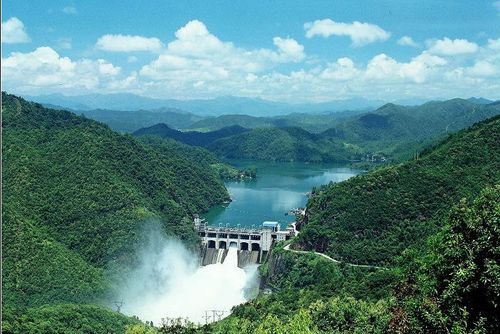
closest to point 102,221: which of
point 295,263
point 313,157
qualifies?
point 295,263

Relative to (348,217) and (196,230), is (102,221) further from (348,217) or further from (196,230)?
(348,217)

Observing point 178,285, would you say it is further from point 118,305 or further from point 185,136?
point 185,136

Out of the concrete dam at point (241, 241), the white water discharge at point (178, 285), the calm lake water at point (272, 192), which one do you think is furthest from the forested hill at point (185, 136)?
the white water discharge at point (178, 285)

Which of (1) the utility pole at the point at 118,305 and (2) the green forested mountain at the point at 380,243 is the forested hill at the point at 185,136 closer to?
(2) the green forested mountain at the point at 380,243

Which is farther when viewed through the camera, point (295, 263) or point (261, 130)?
point (261, 130)

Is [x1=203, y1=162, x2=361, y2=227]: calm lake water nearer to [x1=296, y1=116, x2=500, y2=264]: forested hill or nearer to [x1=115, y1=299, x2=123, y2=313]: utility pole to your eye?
[x1=296, y1=116, x2=500, y2=264]: forested hill

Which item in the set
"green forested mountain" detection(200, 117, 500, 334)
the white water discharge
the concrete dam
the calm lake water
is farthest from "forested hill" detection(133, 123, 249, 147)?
"green forested mountain" detection(200, 117, 500, 334)
